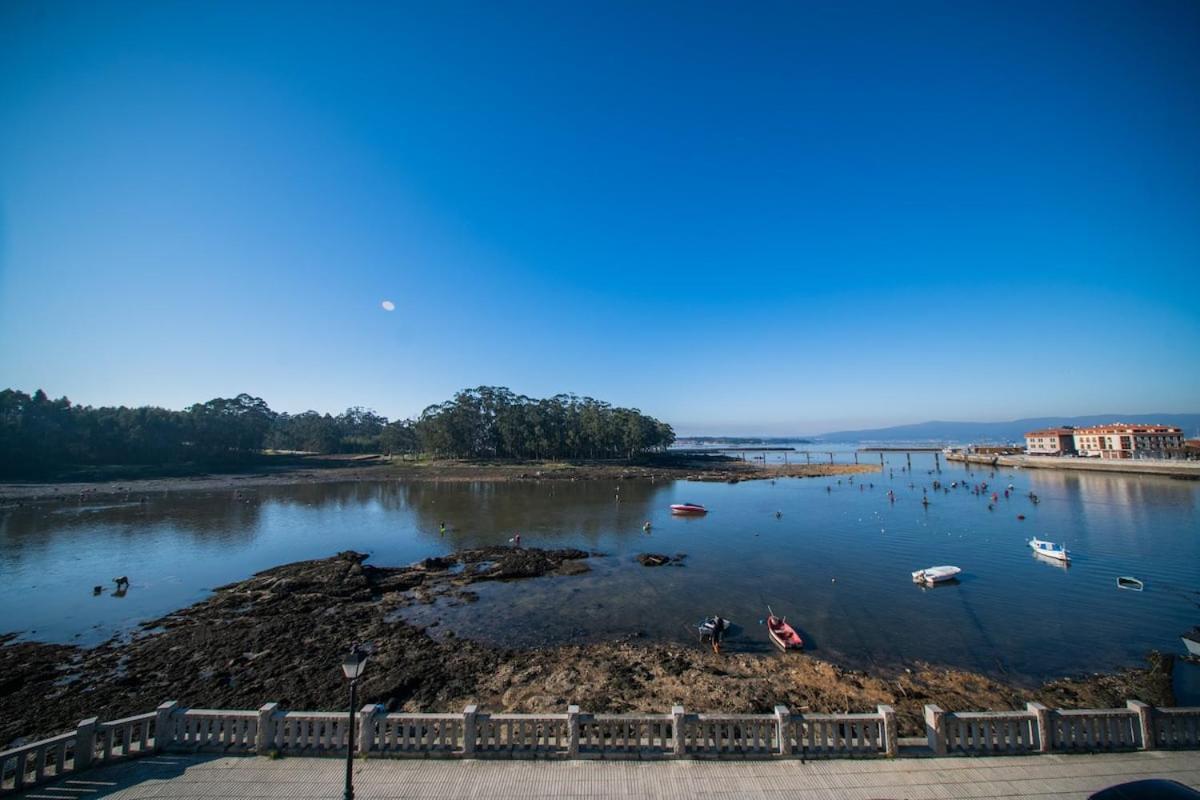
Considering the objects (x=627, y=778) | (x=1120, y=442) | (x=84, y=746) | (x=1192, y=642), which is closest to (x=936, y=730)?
(x=627, y=778)

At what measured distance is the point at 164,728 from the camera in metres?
9.60

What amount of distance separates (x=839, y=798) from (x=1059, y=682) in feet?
47.2

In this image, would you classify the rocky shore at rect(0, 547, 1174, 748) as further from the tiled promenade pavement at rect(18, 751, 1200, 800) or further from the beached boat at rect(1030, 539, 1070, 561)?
the beached boat at rect(1030, 539, 1070, 561)

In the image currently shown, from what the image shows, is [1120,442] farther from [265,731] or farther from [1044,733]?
[265,731]

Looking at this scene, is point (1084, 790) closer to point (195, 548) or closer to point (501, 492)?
point (195, 548)

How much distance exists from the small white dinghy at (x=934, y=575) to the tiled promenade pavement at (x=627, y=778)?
19.8 m

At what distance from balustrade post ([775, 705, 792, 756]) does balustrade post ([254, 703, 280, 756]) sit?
398 inches

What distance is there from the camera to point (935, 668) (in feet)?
56.5

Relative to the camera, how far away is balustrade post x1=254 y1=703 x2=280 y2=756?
938cm

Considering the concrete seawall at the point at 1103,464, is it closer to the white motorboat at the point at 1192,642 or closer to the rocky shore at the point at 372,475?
the rocky shore at the point at 372,475

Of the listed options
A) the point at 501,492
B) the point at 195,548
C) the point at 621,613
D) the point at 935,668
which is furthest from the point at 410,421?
the point at 935,668

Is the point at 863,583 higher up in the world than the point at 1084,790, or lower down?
lower down

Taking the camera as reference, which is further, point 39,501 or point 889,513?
point 39,501

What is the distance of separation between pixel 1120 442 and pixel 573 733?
452ft
